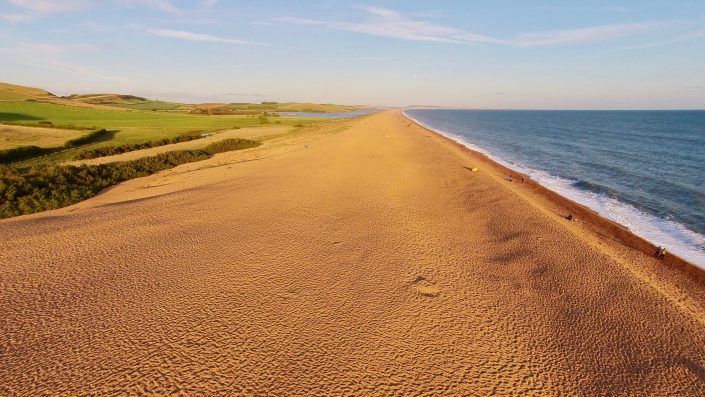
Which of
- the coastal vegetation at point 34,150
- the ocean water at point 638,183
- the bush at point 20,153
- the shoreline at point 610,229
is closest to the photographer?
the shoreline at point 610,229

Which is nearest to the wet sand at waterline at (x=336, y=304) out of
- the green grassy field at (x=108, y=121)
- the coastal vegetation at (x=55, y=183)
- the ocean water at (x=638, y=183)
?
the coastal vegetation at (x=55, y=183)

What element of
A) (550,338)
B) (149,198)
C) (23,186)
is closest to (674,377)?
(550,338)

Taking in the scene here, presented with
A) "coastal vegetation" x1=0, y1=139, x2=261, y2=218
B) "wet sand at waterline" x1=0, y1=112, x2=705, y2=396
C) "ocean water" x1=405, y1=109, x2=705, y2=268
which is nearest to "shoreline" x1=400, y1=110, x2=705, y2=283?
"wet sand at waterline" x1=0, y1=112, x2=705, y2=396

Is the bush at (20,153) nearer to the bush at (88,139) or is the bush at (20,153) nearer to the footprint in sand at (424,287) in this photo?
the bush at (88,139)

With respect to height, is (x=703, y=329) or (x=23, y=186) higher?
(x=23, y=186)

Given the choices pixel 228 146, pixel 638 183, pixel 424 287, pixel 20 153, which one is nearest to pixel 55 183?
pixel 20 153

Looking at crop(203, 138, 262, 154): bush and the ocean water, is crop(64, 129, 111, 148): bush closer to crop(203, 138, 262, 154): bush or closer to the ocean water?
crop(203, 138, 262, 154): bush

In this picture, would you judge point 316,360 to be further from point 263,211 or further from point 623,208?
point 623,208
